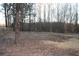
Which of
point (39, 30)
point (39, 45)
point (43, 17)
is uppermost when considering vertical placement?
point (43, 17)

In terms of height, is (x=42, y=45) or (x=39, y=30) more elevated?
(x=39, y=30)

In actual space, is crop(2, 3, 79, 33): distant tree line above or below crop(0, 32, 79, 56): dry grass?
above

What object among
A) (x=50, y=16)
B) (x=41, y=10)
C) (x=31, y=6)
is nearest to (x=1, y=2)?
(x=31, y=6)

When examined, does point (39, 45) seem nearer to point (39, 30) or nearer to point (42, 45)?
point (42, 45)

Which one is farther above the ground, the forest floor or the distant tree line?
the distant tree line

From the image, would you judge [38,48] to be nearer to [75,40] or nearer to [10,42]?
[10,42]

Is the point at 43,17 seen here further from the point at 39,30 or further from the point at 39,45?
the point at 39,45

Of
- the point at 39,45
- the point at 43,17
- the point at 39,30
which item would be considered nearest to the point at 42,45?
the point at 39,45

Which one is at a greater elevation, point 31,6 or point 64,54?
point 31,6
